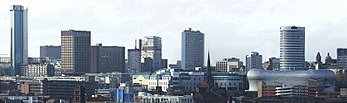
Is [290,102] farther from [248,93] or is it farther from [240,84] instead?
[240,84]

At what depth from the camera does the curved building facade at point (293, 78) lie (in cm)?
14155

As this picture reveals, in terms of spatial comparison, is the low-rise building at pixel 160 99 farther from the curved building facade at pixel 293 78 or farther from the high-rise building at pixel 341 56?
the high-rise building at pixel 341 56

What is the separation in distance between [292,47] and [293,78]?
46.7 m

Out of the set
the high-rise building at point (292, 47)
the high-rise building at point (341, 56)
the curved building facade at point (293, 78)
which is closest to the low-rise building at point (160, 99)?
the curved building facade at point (293, 78)

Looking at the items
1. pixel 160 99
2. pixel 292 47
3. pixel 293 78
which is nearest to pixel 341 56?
pixel 292 47

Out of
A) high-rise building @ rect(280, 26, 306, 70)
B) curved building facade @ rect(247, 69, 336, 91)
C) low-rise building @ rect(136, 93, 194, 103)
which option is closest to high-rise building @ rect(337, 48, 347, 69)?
high-rise building @ rect(280, 26, 306, 70)

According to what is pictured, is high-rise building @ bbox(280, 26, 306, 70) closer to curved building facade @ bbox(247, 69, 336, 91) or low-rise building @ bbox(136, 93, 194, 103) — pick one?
curved building facade @ bbox(247, 69, 336, 91)

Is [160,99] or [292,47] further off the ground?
[292,47]

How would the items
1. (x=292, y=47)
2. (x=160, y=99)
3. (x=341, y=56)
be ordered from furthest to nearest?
(x=292, y=47) → (x=341, y=56) → (x=160, y=99)

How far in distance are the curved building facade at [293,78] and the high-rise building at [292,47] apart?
132ft

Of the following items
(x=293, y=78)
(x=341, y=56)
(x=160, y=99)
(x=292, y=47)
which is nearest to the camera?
(x=160, y=99)

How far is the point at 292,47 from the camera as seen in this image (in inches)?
7584

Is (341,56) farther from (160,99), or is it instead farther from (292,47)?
(160,99)

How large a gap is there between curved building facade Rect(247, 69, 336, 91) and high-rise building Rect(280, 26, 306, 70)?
132ft
